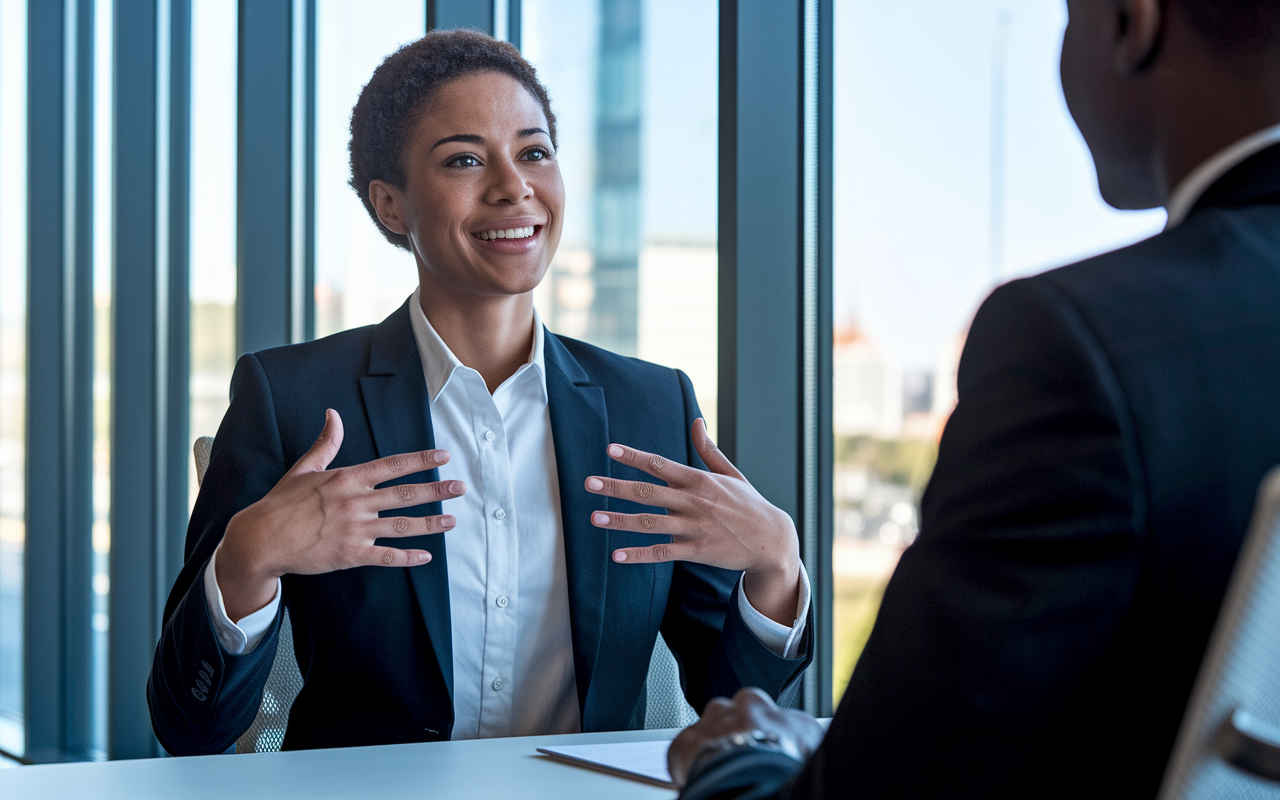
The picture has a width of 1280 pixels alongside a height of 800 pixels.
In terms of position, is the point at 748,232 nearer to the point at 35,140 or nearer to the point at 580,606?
the point at 580,606

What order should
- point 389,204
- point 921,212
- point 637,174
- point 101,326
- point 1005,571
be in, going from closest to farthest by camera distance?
point 1005,571 → point 389,204 → point 921,212 → point 637,174 → point 101,326

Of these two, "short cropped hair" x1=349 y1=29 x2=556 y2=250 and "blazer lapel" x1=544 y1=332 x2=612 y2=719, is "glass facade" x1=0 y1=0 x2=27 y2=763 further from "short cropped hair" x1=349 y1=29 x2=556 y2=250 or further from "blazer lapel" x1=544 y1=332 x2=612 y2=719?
"blazer lapel" x1=544 y1=332 x2=612 y2=719

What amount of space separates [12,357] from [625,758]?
444 cm

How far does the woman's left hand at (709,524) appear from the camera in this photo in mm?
1374

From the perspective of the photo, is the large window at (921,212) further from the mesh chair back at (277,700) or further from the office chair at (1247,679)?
the office chair at (1247,679)

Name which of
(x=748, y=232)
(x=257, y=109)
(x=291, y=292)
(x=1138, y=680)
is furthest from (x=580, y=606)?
(x=257, y=109)

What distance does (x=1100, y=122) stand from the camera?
2.37 feet

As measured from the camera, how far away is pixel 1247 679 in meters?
0.46

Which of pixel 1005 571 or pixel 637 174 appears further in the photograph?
pixel 637 174

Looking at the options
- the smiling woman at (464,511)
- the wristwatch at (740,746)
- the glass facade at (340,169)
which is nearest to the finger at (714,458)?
the smiling woman at (464,511)

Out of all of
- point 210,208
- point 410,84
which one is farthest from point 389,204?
point 210,208

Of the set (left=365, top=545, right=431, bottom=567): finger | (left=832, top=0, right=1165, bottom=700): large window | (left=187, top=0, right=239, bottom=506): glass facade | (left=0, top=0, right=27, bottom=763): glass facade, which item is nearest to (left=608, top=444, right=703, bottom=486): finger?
(left=365, top=545, right=431, bottom=567): finger

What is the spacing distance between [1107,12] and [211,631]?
125 cm

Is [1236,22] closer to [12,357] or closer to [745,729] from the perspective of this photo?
[745,729]
